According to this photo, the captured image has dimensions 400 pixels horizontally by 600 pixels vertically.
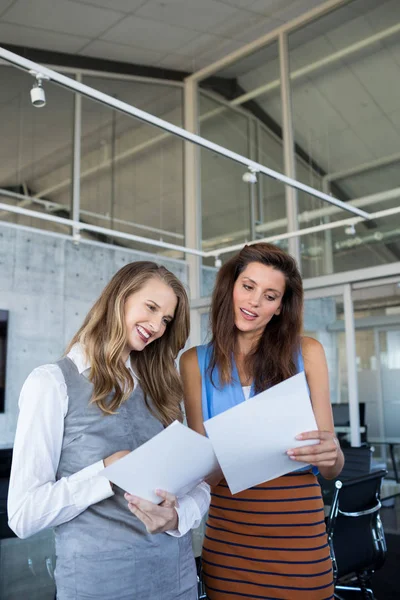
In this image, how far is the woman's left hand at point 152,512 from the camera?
1.24 m

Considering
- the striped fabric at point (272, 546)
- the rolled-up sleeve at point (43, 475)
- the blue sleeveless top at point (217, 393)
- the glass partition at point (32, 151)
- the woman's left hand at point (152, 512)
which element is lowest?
the striped fabric at point (272, 546)

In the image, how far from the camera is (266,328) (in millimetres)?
1841

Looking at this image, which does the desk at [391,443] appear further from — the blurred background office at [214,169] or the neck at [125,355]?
the neck at [125,355]

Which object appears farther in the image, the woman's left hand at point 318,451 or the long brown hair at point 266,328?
the long brown hair at point 266,328

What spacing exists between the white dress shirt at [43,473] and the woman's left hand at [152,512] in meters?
0.06

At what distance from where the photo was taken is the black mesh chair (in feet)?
9.24

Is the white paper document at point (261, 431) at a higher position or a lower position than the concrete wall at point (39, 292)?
lower

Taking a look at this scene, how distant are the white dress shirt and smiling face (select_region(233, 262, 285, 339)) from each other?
0.65m

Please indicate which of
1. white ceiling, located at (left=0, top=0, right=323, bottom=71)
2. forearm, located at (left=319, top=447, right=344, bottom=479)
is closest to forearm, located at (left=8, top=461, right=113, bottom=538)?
forearm, located at (left=319, top=447, right=344, bottom=479)

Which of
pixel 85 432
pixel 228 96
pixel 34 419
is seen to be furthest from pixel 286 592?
pixel 228 96

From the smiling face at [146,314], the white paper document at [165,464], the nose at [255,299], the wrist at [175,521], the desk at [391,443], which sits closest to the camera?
the white paper document at [165,464]

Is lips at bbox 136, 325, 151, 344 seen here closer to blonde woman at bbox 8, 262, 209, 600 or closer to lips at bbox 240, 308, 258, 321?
blonde woman at bbox 8, 262, 209, 600

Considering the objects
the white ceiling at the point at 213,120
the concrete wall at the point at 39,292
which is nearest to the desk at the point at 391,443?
the white ceiling at the point at 213,120

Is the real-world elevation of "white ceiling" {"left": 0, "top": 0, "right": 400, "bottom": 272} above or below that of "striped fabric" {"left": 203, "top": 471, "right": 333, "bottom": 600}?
above
